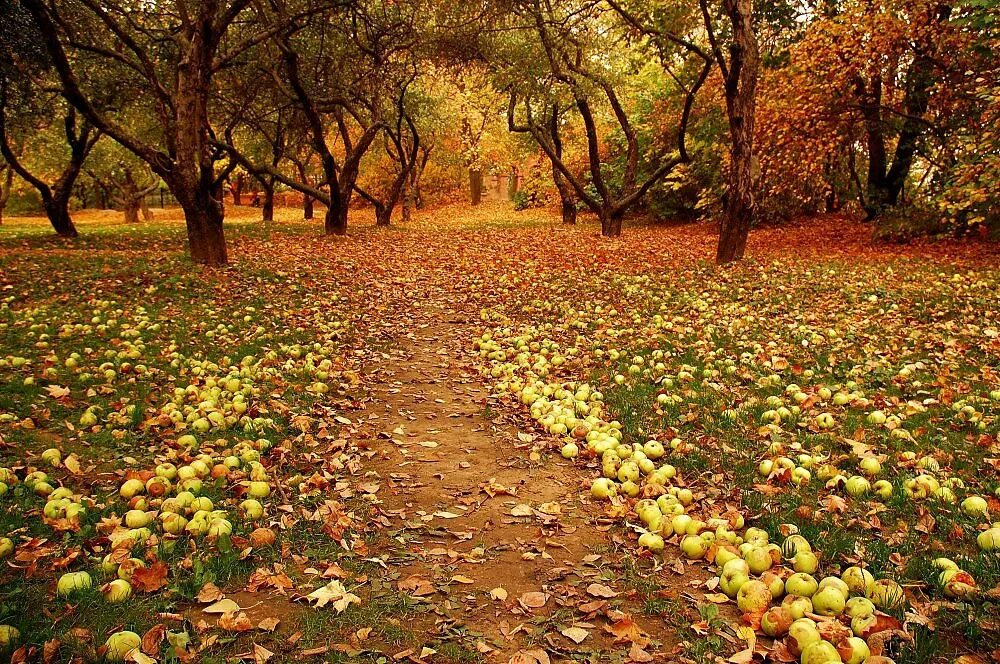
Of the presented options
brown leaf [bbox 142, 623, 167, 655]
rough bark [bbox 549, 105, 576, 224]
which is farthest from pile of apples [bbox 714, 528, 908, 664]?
rough bark [bbox 549, 105, 576, 224]

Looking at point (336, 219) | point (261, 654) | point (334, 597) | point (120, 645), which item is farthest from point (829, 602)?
point (336, 219)

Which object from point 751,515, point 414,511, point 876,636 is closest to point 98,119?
point 414,511

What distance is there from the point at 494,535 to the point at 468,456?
137 centimetres

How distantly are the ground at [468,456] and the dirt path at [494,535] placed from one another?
0.9 inches

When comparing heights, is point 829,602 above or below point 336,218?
below

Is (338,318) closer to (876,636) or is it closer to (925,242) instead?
(876,636)

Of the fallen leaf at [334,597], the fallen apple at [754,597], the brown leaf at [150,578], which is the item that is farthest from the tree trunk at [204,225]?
the fallen apple at [754,597]

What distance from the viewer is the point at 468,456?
552 centimetres

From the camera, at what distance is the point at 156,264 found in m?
14.0

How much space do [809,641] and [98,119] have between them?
14.6m

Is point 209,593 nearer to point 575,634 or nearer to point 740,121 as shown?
point 575,634

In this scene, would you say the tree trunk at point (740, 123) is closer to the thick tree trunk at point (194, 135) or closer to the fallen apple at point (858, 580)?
the thick tree trunk at point (194, 135)

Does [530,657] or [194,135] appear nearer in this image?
[530,657]

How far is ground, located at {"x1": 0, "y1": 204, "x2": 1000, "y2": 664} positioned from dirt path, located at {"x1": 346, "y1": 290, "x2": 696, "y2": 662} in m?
0.02
